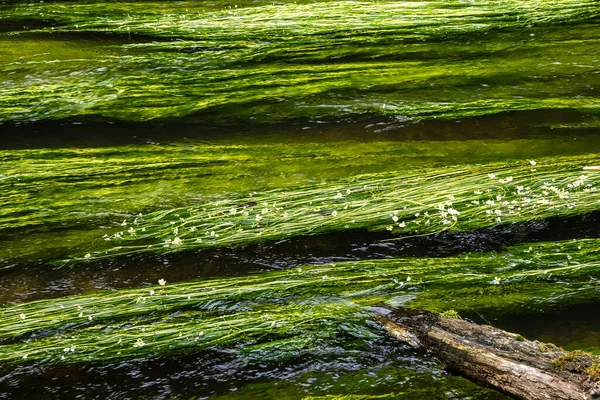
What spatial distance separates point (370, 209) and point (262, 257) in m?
0.70

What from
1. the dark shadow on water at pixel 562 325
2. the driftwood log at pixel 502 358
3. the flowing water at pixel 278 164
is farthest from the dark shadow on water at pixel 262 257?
the driftwood log at pixel 502 358

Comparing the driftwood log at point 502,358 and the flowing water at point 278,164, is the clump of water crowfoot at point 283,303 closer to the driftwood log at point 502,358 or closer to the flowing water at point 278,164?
the flowing water at point 278,164

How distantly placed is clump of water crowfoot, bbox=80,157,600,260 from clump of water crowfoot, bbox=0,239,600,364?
298 millimetres

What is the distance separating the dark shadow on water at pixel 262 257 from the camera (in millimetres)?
3971

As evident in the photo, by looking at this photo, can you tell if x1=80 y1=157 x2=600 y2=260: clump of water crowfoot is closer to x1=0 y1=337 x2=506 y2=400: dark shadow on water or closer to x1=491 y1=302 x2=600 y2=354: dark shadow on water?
x1=491 y1=302 x2=600 y2=354: dark shadow on water

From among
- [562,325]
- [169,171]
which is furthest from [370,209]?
[169,171]

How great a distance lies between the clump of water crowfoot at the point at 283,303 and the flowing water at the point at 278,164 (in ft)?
0.04

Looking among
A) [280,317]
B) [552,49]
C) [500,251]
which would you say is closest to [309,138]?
[500,251]

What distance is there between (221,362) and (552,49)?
14.8 feet

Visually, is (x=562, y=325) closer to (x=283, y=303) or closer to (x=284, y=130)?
(x=283, y=303)

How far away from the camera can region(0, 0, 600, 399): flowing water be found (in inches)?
133

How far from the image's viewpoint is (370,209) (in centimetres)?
417

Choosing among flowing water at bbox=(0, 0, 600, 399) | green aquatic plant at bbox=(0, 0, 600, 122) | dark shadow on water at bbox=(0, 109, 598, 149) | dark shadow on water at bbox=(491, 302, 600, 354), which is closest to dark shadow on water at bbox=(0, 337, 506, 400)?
flowing water at bbox=(0, 0, 600, 399)

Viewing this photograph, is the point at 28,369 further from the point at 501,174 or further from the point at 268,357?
the point at 501,174
